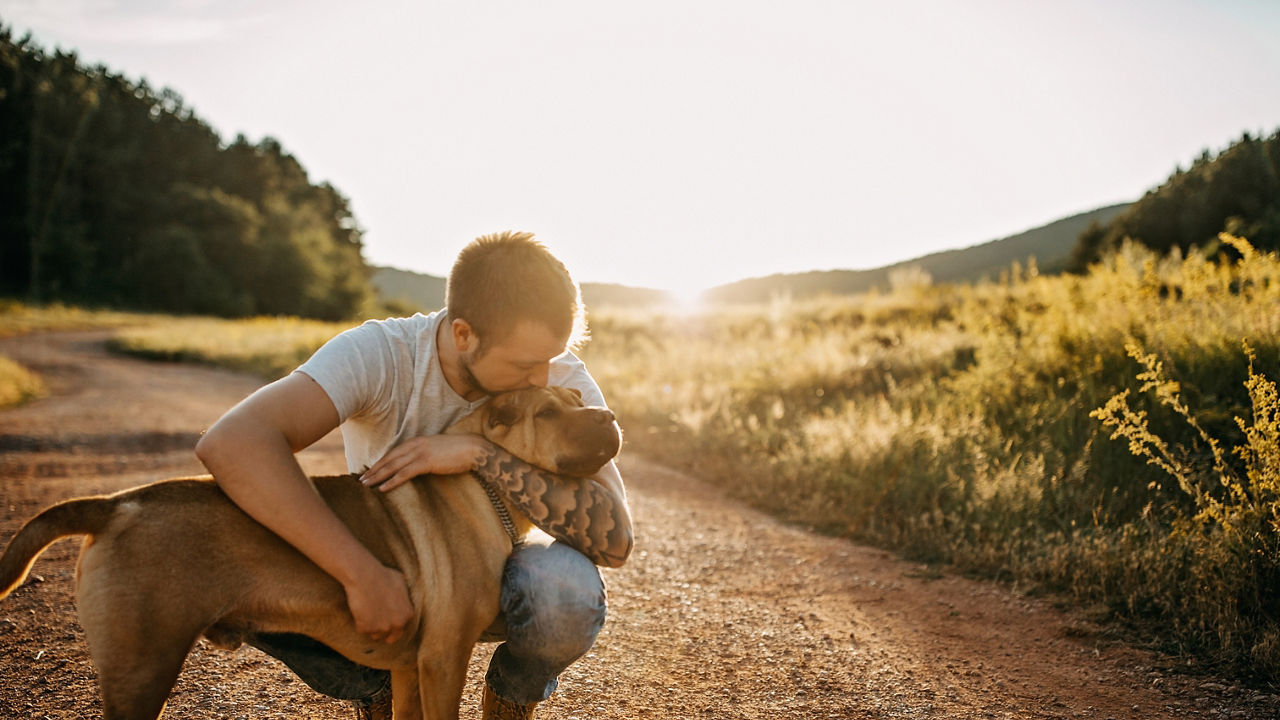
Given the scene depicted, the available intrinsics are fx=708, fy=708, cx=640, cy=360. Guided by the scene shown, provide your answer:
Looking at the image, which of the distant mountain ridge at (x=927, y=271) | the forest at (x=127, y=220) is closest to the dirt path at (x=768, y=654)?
the distant mountain ridge at (x=927, y=271)

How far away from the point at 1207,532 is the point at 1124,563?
61 cm

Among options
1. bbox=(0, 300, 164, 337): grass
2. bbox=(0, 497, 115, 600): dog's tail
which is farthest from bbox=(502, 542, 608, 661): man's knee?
bbox=(0, 300, 164, 337): grass

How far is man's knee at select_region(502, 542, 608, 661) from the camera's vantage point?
2262 mm

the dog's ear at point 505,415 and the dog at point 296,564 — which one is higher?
the dog's ear at point 505,415

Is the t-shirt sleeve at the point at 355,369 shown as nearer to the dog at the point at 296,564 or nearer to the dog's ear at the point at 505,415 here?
the dog at the point at 296,564

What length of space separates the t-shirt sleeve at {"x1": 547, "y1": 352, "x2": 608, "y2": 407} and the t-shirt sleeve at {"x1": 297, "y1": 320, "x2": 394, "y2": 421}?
63 cm

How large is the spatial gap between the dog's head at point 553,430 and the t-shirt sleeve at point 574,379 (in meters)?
0.17

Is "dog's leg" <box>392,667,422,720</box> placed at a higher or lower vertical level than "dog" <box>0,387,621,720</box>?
lower

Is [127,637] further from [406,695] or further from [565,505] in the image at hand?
[565,505]

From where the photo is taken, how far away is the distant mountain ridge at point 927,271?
1129 inches

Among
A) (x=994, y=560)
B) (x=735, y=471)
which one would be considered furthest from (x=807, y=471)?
(x=994, y=560)

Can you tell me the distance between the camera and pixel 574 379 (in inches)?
111

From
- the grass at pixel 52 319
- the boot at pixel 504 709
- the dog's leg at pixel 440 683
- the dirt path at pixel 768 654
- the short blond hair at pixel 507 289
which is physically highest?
the grass at pixel 52 319

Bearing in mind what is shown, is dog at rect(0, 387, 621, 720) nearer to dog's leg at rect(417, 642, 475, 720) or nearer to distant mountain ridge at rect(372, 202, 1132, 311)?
dog's leg at rect(417, 642, 475, 720)
